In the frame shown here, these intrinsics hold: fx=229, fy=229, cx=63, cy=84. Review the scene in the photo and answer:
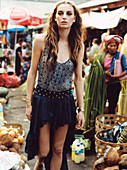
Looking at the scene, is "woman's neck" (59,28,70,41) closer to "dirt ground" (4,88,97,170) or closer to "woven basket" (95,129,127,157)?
"woven basket" (95,129,127,157)

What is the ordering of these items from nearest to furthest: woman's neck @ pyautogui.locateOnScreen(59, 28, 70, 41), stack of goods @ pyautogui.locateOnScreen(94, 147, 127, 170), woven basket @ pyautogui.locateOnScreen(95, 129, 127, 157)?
1. stack of goods @ pyautogui.locateOnScreen(94, 147, 127, 170)
2. woman's neck @ pyautogui.locateOnScreen(59, 28, 70, 41)
3. woven basket @ pyautogui.locateOnScreen(95, 129, 127, 157)

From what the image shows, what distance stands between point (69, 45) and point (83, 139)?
5.39ft

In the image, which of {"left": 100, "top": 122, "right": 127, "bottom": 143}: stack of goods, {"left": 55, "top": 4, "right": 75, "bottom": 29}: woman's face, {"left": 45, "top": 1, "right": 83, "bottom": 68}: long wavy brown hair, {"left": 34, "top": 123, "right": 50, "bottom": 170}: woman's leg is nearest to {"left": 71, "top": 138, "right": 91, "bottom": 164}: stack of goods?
{"left": 100, "top": 122, "right": 127, "bottom": 143}: stack of goods

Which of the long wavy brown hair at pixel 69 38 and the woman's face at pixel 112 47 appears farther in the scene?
the woman's face at pixel 112 47

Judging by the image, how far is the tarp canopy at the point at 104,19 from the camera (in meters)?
5.16

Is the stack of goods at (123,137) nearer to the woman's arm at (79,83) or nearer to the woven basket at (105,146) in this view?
the woven basket at (105,146)

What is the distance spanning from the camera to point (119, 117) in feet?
10.1

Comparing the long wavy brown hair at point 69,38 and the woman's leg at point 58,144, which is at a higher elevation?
the long wavy brown hair at point 69,38

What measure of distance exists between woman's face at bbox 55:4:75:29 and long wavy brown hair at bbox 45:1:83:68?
50 mm

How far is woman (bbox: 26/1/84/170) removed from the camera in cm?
192

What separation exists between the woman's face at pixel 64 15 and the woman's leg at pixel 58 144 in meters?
0.88

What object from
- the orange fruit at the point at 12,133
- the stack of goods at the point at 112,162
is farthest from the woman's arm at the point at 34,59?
the orange fruit at the point at 12,133

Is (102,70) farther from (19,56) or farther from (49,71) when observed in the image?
(19,56)

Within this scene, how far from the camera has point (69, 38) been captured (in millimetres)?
2061
